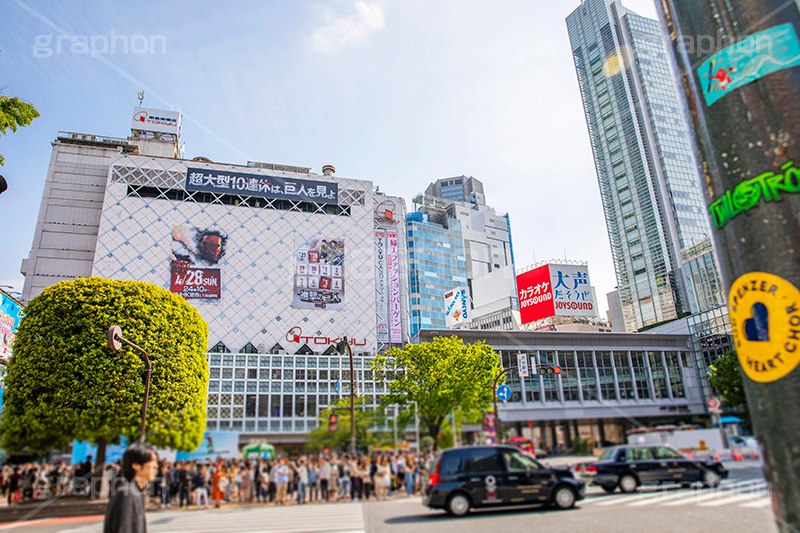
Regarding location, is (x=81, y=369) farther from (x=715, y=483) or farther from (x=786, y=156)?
(x=786, y=156)

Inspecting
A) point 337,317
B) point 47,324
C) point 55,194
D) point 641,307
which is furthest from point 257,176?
point 641,307

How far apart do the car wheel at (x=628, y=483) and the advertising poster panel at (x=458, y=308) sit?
185 ft

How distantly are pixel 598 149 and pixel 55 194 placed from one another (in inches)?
3781

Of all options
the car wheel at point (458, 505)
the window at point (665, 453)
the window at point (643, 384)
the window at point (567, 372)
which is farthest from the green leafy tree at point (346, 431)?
the window at point (567, 372)

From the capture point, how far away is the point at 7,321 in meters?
32.5

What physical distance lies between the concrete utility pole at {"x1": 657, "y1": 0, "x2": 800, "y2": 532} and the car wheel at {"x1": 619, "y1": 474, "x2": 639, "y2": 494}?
423cm

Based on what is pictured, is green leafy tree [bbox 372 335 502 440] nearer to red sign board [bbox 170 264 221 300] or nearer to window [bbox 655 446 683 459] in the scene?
window [bbox 655 446 683 459]

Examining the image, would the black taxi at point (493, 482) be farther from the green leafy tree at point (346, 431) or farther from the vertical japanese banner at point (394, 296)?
the vertical japanese banner at point (394, 296)

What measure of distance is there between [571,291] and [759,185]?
49.3 meters

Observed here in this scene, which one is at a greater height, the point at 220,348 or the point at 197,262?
the point at 197,262

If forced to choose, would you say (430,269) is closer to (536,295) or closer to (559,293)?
(536,295)

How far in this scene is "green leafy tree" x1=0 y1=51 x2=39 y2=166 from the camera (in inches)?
369

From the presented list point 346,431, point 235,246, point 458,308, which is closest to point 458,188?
point 458,308

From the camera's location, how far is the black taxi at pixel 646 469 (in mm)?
4324
